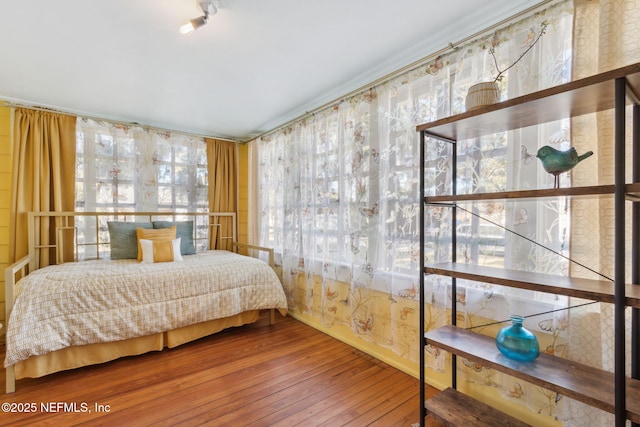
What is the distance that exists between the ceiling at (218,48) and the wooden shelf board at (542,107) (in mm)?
626

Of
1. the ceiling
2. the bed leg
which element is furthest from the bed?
the ceiling

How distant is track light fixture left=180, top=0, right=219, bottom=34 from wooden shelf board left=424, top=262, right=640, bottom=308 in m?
1.70

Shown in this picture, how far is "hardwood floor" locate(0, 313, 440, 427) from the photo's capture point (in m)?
1.61

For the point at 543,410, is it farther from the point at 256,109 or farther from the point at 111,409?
the point at 256,109

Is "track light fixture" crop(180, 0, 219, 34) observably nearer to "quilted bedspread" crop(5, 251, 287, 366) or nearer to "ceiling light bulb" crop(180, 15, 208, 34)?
"ceiling light bulb" crop(180, 15, 208, 34)

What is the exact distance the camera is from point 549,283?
1104mm

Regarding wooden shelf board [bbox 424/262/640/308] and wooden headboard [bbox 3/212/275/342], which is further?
wooden headboard [bbox 3/212/275/342]

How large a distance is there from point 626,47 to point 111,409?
3082 millimetres

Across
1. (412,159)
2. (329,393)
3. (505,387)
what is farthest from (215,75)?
(505,387)

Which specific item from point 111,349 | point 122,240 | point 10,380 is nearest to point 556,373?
point 111,349

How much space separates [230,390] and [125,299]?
109cm

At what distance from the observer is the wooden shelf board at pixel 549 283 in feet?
3.14

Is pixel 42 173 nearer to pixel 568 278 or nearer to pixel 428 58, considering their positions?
pixel 428 58

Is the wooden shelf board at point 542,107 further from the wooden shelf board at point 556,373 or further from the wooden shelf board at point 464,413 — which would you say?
the wooden shelf board at point 464,413
